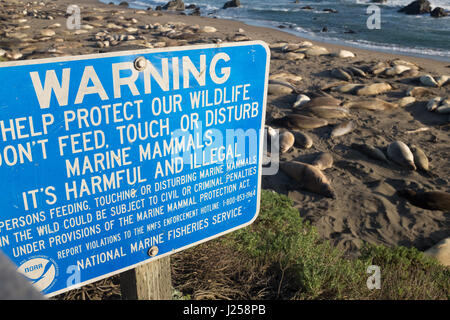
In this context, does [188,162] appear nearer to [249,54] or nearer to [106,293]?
[249,54]

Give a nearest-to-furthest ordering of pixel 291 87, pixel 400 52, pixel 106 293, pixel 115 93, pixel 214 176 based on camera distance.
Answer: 1. pixel 115 93
2. pixel 214 176
3. pixel 106 293
4. pixel 291 87
5. pixel 400 52

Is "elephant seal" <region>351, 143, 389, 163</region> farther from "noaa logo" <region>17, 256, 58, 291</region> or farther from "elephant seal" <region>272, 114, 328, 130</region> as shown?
"noaa logo" <region>17, 256, 58, 291</region>

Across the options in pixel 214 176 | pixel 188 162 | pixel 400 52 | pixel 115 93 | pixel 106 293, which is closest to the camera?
pixel 115 93

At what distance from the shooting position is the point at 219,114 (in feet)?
5.78

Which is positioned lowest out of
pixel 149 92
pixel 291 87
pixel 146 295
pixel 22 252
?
pixel 291 87

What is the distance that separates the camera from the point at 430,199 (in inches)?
218

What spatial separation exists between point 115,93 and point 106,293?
176 centimetres

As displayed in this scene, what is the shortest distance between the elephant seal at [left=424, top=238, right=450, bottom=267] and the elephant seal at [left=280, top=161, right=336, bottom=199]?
1549 millimetres

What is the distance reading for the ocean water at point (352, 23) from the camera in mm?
17359

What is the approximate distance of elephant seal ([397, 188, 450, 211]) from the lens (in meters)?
5.47

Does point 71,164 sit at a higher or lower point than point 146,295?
higher

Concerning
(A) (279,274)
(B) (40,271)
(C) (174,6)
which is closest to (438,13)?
(C) (174,6)

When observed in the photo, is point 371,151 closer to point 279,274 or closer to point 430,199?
point 430,199

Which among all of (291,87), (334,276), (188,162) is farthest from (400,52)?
(188,162)
